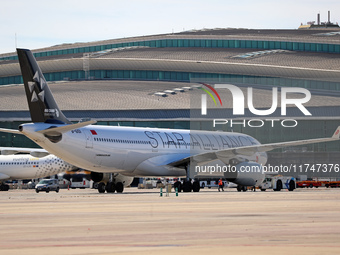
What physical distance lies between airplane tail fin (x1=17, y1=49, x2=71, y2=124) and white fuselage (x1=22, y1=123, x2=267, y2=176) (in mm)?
763

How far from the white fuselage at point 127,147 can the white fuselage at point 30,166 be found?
18.4m

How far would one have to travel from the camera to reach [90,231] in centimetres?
1672

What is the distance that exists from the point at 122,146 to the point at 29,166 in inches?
1050

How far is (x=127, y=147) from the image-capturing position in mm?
48875

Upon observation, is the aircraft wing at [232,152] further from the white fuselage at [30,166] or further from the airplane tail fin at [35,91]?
the white fuselage at [30,166]

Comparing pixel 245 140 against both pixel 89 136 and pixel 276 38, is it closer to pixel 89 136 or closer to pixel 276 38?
pixel 89 136

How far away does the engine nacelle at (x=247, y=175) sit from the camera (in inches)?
2143

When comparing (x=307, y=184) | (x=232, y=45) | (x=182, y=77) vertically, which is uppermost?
(x=232, y=45)

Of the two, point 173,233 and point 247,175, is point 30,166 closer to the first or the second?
point 247,175

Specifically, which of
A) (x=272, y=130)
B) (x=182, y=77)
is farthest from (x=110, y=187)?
(x=182, y=77)

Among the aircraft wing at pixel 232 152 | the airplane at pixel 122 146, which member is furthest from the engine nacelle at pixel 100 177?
the aircraft wing at pixel 232 152

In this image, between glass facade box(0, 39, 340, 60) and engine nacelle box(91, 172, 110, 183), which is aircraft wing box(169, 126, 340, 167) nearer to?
engine nacelle box(91, 172, 110, 183)

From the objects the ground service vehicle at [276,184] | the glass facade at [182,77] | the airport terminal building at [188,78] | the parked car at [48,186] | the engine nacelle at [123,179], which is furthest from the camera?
the glass facade at [182,77]

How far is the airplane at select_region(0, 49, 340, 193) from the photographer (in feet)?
141
